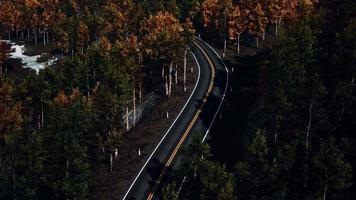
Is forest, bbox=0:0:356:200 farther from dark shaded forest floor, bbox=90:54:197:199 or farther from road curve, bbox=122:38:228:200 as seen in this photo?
road curve, bbox=122:38:228:200

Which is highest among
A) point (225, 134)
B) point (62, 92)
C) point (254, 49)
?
point (254, 49)

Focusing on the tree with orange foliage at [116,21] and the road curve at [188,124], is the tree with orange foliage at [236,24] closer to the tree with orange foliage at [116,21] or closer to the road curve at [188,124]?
the road curve at [188,124]

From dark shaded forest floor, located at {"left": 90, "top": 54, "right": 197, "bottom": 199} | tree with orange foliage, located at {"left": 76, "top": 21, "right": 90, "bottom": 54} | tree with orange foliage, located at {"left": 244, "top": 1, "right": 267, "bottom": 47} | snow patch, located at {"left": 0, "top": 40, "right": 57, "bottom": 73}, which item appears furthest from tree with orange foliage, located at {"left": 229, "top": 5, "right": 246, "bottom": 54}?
snow patch, located at {"left": 0, "top": 40, "right": 57, "bottom": 73}

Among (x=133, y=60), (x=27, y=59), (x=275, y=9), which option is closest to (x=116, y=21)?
(x=133, y=60)

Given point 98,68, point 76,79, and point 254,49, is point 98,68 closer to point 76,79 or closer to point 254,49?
point 76,79

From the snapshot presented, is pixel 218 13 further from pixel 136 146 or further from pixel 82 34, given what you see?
pixel 136 146

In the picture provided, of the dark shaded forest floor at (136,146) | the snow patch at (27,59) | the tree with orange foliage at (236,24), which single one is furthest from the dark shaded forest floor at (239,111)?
the snow patch at (27,59)

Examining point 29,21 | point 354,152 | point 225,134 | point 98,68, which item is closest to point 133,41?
point 98,68
